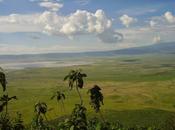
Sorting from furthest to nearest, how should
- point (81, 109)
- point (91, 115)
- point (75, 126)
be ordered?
point (91, 115) → point (81, 109) → point (75, 126)

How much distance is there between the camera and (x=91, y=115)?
18912cm

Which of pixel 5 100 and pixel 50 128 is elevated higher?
pixel 5 100

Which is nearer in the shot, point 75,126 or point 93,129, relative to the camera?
point 75,126

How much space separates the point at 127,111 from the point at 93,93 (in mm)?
81910

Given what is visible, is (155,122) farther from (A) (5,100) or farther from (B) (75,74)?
(A) (5,100)

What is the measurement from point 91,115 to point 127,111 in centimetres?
2105

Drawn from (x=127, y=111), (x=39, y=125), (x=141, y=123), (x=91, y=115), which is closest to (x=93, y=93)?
(x=39, y=125)

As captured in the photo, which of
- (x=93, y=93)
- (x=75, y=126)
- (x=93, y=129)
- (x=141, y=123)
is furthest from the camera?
(x=141, y=123)

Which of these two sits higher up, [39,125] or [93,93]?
[93,93]

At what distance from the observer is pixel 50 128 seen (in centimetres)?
13775

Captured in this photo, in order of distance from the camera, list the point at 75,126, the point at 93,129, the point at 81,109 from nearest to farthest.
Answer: the point at 75,126 < the point at 81,109 < the point at 93,129

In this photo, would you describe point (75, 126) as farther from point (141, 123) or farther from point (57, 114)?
point (57, 114)

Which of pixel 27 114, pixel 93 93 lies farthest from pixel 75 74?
pixel 27 114

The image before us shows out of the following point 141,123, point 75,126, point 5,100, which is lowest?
point 141,123
